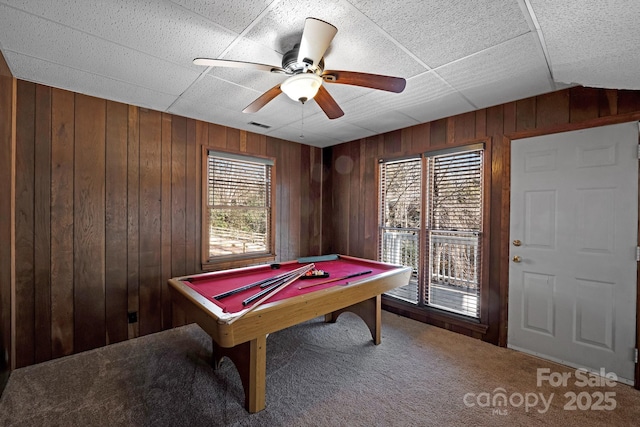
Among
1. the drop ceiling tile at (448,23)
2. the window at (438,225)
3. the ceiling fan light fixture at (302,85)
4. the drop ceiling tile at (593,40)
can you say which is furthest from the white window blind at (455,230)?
the ceiling fan light fixture at (302,85)

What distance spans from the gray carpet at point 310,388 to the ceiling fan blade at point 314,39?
A: 7.26ft

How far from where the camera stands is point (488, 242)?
287 centimetres

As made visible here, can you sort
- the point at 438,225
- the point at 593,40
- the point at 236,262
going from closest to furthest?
the point at 593,40 < the point at 438,225 < the point at 236,262

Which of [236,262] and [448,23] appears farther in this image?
[236,262]

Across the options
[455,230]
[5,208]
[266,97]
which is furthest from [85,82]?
[455,230]

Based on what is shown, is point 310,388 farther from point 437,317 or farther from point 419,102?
point 419,102

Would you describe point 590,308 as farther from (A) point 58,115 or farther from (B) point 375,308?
(A) point 58,115

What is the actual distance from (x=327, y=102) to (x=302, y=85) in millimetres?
379

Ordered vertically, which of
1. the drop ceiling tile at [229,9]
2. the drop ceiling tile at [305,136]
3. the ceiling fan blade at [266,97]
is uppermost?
the drop ceiling tile at [305,136]

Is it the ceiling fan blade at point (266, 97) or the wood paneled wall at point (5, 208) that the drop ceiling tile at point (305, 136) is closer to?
the ceiling fan blade at point (266, 97)

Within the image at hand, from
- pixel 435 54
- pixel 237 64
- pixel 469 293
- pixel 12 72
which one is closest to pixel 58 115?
→ pixel 12 72

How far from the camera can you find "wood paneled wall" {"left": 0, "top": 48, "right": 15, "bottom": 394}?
1.95 meters

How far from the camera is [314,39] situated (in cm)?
144

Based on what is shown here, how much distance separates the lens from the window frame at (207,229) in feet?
10.9
